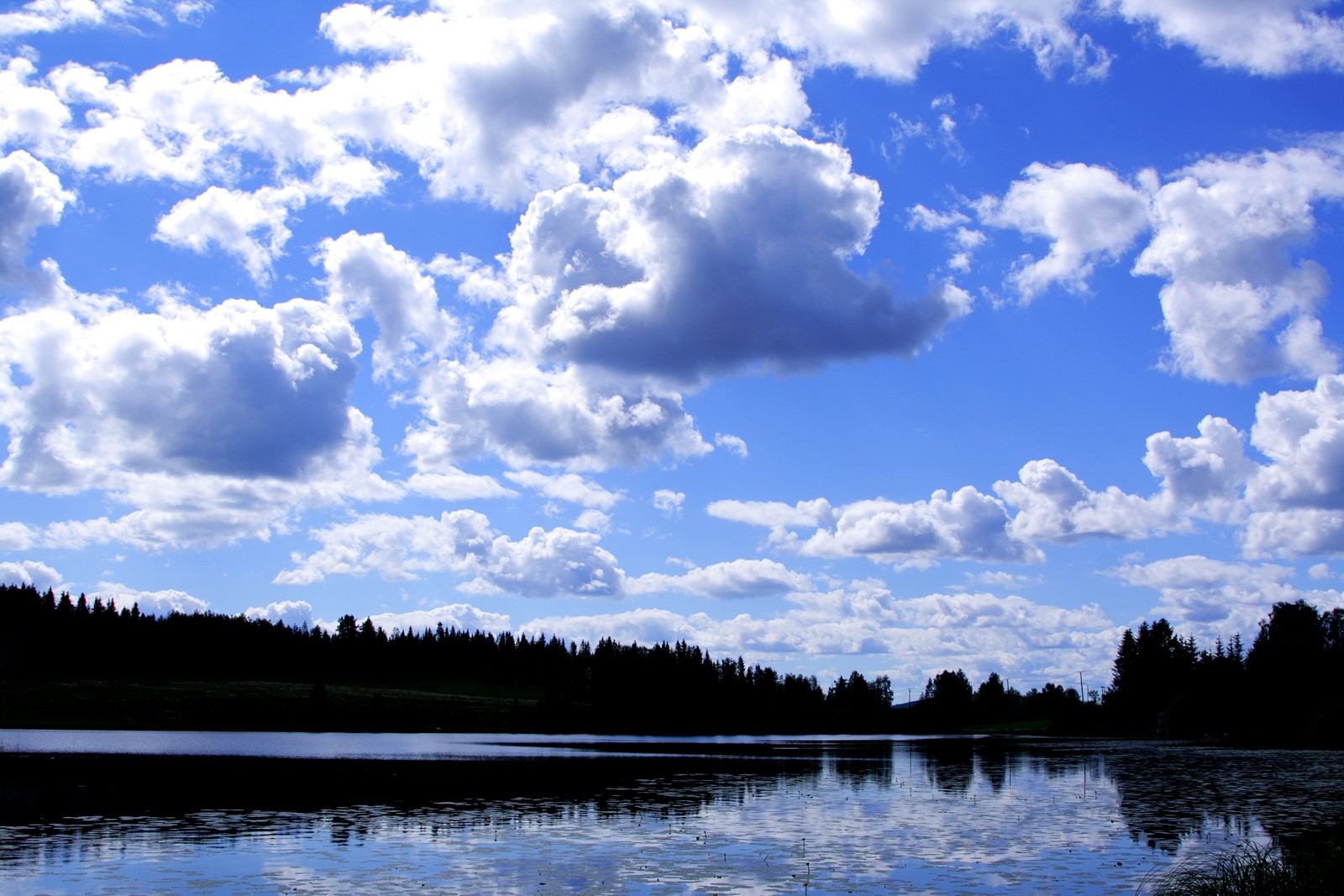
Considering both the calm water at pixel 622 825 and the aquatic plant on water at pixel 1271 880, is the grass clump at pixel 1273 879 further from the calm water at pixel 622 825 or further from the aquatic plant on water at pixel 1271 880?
the calm water at pixel 622 825

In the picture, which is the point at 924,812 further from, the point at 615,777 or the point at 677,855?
the point at 615,777

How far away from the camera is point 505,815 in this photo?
41.4m

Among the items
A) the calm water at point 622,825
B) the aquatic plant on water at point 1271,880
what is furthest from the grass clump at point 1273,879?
the calm water at point 622,825

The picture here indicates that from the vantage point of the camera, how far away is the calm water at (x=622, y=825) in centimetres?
2712

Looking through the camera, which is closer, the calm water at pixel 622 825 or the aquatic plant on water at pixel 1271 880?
the aquatic plant on water at pixel 1271 880

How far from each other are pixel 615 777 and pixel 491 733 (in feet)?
344

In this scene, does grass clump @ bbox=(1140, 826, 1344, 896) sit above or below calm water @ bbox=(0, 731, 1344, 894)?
above

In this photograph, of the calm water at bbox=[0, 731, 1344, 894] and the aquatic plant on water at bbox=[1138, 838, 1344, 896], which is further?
the calm water at bbox=[0, 731, 1344, 894]

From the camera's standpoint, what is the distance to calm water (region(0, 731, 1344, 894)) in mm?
27125

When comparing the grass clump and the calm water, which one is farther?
the calm water

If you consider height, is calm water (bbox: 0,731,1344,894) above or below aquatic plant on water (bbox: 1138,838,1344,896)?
below

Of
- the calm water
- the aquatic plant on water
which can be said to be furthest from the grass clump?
the calm water

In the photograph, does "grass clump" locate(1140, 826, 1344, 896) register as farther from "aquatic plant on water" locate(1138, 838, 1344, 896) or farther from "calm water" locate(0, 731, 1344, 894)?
"calm water" locate(0, 731, 1344, 894)

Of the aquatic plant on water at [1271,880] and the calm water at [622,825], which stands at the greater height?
the aquatic plant on water at [1271,880]
